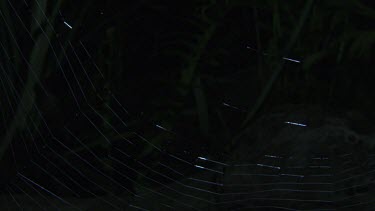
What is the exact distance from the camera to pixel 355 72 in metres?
1.56

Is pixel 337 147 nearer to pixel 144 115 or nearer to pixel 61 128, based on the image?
pixel 144 115

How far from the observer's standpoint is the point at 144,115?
1597mm

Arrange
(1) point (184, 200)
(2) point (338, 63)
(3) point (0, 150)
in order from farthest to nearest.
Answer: (2) point (338, 63), (3) point (0, 150), (1) point (184, 200)

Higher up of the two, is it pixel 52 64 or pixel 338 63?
pixel 338 63

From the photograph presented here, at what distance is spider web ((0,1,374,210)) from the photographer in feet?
4.37

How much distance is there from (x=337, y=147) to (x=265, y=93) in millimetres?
284

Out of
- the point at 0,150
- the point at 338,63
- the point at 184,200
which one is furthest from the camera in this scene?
the point at 338,63

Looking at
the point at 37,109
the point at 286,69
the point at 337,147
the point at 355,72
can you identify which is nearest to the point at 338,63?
the point at 355,72

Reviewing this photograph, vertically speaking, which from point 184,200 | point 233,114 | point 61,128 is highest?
point 233,114

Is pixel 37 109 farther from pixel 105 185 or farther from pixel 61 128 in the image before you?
pixel 105 185

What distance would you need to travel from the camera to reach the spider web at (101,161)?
1332 mm

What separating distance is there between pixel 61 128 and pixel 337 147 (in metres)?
0.82

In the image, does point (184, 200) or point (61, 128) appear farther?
point (61, 128)

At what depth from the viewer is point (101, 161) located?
5.03 feet
